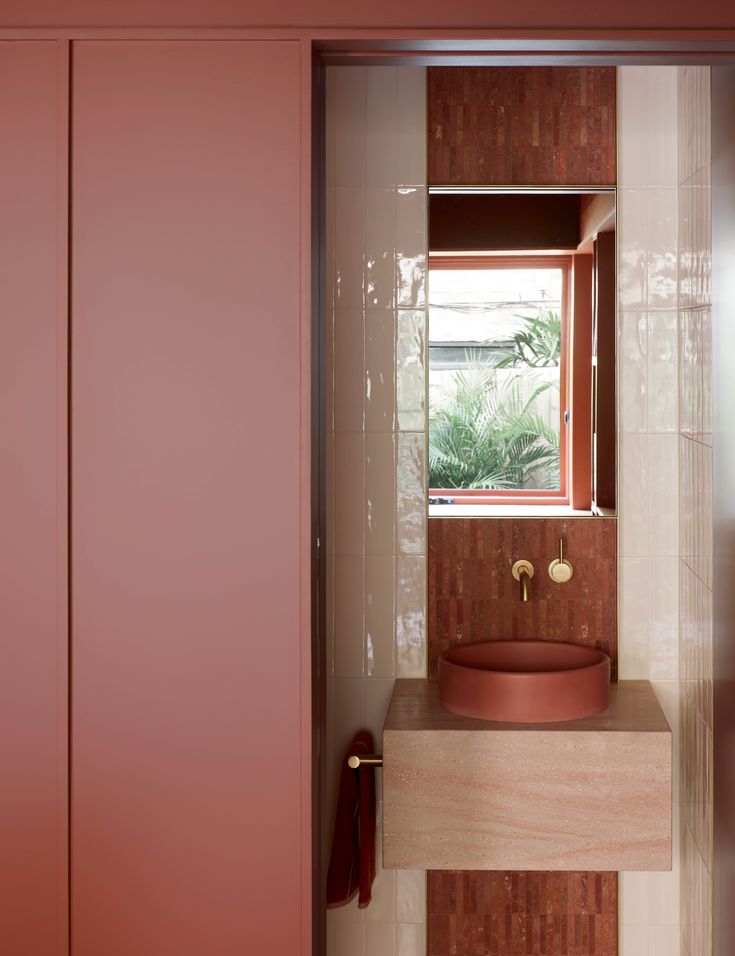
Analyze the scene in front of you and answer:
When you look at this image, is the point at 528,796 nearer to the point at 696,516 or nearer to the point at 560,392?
the point at 696,516

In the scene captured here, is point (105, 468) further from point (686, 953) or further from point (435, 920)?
point (686, 953)

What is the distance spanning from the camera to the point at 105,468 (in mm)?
1589

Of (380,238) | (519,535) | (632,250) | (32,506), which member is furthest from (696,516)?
(32,506)

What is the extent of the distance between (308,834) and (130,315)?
3.02ft

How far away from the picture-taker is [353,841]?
227cm

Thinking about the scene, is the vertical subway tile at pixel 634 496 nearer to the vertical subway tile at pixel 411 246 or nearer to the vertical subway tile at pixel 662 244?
the vertical subway tile at pixel 662 244

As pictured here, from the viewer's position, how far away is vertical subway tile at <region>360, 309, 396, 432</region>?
94.8 inches

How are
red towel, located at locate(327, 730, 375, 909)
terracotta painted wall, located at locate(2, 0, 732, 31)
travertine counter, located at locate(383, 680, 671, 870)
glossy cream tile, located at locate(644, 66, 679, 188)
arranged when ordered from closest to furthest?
1. terracotta painted wall, located at locate(2, 0, 732, 31)
2. travertine counter, located at locate(383, 680, 671, 870)
3. red towel, located at locate(327, 730, 375, 909)
4. glossy cream tile, located at locate(644, 66, 679, 188)

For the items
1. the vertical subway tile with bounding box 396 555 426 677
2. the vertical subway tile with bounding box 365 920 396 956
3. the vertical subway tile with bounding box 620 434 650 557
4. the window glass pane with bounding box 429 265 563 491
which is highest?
the window glass pane with bounding box 429 265 563 491

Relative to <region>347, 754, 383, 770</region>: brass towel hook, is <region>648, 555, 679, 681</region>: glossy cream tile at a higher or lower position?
higher

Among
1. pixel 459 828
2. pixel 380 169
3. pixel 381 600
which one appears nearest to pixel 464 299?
pixel 380 169

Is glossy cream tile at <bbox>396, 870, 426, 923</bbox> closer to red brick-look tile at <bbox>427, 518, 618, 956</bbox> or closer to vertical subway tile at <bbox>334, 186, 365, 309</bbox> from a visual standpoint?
red brick-look tile at <bbox>427, 518, 618, 956</bbox>

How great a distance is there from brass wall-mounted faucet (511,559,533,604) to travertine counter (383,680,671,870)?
39 centimetres

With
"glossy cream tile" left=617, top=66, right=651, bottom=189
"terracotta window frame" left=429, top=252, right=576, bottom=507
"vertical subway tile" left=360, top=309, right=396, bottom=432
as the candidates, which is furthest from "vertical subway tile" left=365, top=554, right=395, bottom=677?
"glossy cream tile" left=617, top=66, right=651, bottom=189
